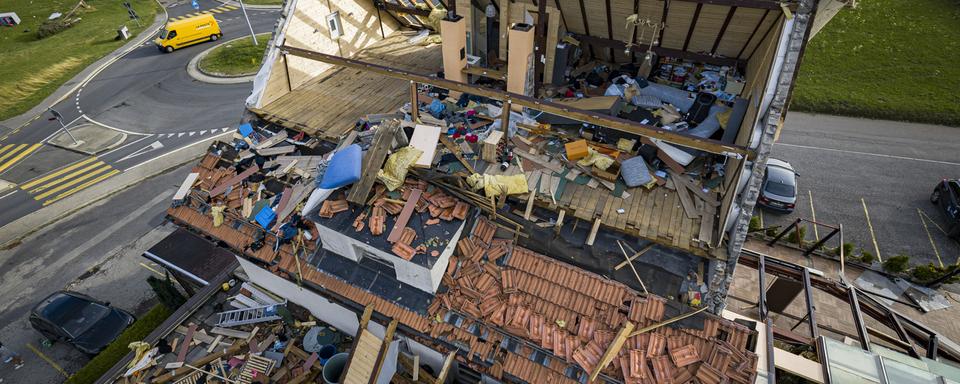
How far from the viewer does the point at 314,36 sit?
65.4ft

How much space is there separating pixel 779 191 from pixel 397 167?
22.0m

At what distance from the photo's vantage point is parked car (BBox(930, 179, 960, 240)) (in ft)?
71.5

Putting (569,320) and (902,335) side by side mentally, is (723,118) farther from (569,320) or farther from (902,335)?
(569,320)

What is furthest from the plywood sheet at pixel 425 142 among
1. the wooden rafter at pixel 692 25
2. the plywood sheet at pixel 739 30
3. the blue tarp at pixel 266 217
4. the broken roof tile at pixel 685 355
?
the plywood sheet at pixel 739 30

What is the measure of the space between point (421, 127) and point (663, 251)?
8.44 meters

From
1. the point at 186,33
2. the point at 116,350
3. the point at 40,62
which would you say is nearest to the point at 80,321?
the point at 116,350

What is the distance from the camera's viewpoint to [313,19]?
19547mm

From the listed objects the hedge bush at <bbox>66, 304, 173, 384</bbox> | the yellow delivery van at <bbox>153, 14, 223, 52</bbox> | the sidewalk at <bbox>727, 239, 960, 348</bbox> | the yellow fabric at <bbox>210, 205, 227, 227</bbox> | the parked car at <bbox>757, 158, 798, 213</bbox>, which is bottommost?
the hedge bush at <bbox>66, 304, 173, 384</bbox>

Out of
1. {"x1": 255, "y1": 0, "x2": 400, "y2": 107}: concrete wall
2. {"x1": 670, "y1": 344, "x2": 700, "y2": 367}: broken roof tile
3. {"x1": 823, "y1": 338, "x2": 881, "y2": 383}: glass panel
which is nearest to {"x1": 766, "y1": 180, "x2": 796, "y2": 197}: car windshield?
{"x1": 823, "y1": 338, "x2": 881, "y2": 383}: glass panel

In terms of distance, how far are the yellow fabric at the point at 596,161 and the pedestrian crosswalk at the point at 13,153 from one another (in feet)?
140

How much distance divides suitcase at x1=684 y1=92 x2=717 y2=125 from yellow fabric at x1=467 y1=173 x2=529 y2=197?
27.7 feet

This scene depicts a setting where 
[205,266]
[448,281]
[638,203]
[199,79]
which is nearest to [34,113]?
[199,79]

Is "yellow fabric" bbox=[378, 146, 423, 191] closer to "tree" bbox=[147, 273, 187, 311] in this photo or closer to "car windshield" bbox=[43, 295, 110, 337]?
"tree" bbox=[147, 273, 187, 311]

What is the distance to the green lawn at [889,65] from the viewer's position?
1229 inches
